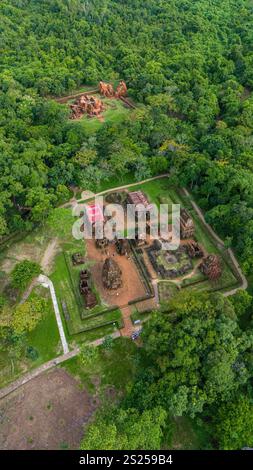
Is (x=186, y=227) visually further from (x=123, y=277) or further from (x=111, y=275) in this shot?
(x=111, y=275)

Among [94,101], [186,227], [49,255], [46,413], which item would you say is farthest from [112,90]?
[46,413]

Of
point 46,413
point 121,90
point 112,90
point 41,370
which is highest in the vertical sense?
point 121,90

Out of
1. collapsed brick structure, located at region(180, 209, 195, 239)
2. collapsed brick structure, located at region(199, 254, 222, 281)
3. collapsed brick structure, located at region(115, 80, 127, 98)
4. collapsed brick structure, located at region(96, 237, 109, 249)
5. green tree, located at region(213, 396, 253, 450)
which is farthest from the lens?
collapsed brick structure, located at region(115, 80, 127, 98)

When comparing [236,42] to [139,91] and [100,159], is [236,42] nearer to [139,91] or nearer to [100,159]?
[139,91]

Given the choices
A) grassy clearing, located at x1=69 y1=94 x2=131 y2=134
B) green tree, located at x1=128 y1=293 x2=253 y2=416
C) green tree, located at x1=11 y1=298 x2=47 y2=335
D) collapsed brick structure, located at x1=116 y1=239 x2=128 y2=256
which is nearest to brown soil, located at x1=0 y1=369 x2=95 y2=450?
green tree, located at x1=11 y1=298 x2=47 y2=335

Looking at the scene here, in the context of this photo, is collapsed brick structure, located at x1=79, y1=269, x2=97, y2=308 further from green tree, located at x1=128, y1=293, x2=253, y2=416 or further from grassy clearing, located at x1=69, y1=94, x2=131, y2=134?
grassy clearing, located at x1=69, y1=94, x2=131, y2=134

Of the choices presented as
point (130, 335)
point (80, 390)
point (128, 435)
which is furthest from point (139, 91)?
point (128, 435)

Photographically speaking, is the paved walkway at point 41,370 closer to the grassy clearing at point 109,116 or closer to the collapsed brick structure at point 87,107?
the grassy clearing at point 109,116
